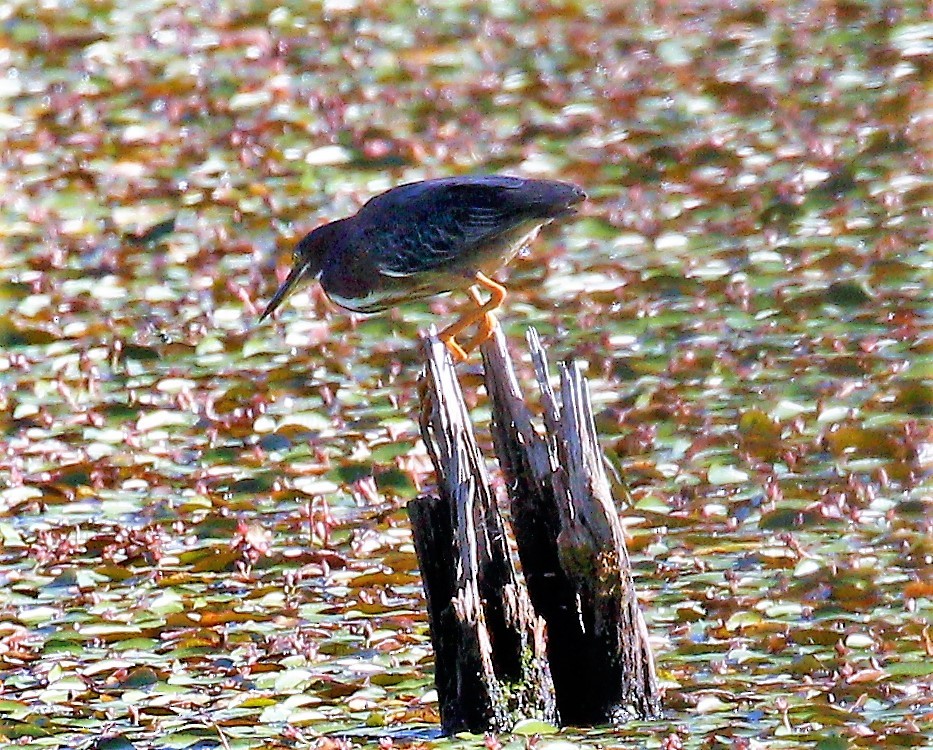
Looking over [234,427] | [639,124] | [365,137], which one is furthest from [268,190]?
[234,427]

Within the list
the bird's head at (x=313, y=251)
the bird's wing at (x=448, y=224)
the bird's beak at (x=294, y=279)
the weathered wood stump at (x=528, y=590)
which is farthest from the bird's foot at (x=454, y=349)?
the bird's beak at (x=294, y=279)

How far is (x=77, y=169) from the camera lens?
9383 millimetres

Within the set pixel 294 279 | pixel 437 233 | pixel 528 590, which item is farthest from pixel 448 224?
pixel 528 590

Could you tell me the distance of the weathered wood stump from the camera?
4.54m

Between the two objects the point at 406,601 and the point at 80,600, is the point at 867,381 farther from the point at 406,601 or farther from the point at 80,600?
the point at 80,600

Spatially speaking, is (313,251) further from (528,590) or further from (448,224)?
(528,590)

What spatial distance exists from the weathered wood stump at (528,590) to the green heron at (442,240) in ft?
1.34

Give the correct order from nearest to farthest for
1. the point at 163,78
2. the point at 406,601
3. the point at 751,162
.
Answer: the point at 406,601, the point at 751,162, the point at 163,78

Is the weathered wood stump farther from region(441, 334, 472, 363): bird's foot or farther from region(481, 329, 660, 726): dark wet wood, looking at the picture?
region(441, 334, 472, 363): bird's foot

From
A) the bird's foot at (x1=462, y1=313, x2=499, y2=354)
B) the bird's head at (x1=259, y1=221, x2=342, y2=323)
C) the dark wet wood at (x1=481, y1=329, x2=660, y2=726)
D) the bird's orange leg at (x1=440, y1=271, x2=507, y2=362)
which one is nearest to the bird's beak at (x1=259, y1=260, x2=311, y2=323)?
the bird's head at (x1=259, y1=221, x2=342, y2=323)

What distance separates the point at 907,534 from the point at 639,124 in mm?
4346

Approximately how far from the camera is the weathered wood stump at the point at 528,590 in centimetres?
454

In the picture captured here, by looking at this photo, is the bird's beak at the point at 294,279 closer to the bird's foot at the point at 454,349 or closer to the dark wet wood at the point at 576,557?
the bird's foot at the point at 454,349

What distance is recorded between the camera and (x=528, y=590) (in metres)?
4.70
